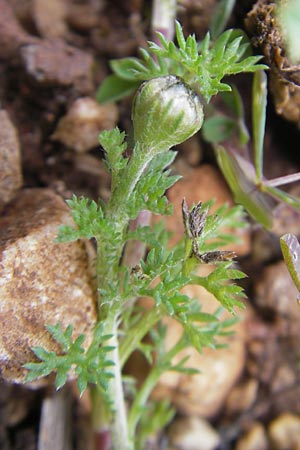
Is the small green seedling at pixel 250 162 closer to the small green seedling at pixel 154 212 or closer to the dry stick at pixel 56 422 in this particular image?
the small green seedling at pixel 154 212

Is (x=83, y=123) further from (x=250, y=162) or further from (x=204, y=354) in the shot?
(x=204, y=354)

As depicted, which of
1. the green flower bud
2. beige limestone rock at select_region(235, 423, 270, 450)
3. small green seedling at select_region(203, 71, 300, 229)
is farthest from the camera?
beige limestone rock at select_region(235, 423, 270, 450)

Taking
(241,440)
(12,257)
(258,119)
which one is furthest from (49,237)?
(241,440)

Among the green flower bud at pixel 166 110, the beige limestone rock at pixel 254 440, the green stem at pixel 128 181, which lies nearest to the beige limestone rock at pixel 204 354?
the beige limestone rock at pixel 254 440

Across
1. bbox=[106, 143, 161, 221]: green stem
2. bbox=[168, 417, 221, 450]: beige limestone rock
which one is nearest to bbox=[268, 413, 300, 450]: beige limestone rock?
bbox=[168, 417, 221, 450]: beige limestone rock

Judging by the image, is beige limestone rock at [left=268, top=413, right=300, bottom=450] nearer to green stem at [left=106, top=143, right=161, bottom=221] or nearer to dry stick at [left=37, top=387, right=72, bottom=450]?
dry stick at [left=37, top=387, right=72, bottom=450]

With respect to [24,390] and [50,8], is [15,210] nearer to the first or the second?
[24,390]

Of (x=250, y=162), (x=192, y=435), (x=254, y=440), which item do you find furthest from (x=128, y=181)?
(x=254, y=440)
